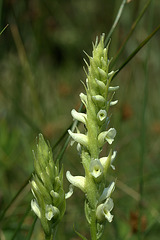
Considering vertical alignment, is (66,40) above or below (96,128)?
below

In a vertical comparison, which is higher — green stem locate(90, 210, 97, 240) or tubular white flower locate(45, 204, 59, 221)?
tubular white flower locate(45, 204, 59, 221)

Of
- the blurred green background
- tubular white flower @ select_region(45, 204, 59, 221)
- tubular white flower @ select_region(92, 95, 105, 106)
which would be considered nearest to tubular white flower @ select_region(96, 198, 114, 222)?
tubular white flower @ select_region(45, 204, 59, 221)

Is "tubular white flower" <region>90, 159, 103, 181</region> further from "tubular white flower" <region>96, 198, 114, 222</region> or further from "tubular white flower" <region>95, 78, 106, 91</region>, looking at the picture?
"tubular white flower" <region>95, 78, 106, 91</region>

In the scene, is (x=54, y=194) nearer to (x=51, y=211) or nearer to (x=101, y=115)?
(x=51, y=211)

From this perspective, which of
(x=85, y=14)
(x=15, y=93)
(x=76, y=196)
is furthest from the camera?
(x=85, y=14)

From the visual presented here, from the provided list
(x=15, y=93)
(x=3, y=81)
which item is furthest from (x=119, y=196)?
(x=3, y=81)

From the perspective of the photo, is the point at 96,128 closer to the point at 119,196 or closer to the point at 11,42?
the point at 119,196
